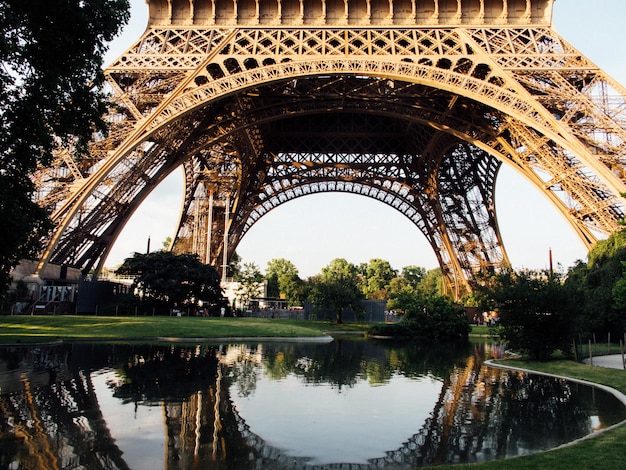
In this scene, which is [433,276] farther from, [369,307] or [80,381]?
[80,381]

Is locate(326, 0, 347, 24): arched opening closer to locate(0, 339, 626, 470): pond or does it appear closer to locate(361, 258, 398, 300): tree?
locate(0, 339, 626, 470): pond

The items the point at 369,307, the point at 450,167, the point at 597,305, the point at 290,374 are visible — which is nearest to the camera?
the point at 290,374

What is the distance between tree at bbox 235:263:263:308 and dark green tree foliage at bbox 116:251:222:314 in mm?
9011

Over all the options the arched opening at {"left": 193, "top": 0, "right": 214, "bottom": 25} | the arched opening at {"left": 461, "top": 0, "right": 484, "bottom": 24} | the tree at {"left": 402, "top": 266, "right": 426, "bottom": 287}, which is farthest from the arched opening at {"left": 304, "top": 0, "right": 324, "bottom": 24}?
the tree at {"left": 402, "top": 266, "right": 426, "bottom": 287}

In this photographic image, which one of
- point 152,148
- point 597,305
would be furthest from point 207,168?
point 597,305

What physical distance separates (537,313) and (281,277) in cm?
6311

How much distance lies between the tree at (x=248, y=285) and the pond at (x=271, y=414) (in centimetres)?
3201

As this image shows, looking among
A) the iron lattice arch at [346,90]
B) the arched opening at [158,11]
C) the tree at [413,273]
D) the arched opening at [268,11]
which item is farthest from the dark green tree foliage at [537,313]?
the tree at [413,273]

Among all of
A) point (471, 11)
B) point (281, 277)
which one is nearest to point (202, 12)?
point (471, 11)

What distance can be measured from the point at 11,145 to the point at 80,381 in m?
5.47

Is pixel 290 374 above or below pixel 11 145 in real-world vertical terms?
below

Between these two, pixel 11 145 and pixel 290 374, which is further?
pixel 290 374

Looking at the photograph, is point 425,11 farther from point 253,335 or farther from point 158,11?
point 253,335

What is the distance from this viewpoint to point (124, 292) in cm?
4056
